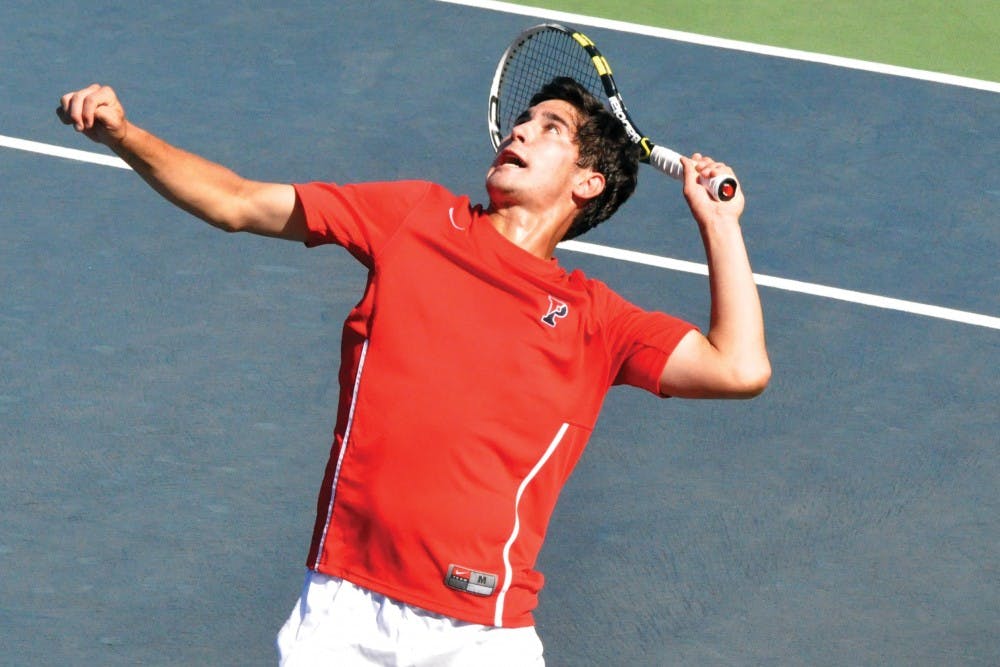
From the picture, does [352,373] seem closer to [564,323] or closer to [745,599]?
[564,323]

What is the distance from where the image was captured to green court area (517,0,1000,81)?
33.2 ft

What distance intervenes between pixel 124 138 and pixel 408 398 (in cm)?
103

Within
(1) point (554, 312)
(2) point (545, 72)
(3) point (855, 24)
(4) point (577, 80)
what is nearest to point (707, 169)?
(1) point (554, 312)

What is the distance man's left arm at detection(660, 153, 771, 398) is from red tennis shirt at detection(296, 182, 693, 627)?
0.07 metres

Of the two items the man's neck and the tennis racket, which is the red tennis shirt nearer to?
the man's neck

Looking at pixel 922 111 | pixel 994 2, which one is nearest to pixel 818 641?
pixel 922 111

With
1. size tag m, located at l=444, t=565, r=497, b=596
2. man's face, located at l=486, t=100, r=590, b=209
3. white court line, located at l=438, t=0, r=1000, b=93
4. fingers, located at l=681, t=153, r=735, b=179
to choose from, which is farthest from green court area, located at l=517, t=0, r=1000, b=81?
size tag m, located at l=444, t=565, r=497, b=596

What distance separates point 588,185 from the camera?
208 inches

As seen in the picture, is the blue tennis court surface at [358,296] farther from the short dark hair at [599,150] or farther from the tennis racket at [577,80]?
the short dark hair at [599,150]

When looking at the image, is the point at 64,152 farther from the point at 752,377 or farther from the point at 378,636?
the point at 752,377

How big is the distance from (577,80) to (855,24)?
4.09m

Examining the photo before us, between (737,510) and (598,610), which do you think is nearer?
(598,610)

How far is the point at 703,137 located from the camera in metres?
9.23

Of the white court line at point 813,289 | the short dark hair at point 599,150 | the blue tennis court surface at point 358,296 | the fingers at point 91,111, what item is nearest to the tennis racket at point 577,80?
the short dark hair at point 599,150
